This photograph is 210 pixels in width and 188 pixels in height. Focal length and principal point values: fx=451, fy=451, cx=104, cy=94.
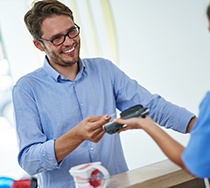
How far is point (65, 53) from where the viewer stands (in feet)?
6.04

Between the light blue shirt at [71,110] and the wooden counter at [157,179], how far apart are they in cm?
17

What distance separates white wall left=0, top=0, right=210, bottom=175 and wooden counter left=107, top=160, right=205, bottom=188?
5.44 ft

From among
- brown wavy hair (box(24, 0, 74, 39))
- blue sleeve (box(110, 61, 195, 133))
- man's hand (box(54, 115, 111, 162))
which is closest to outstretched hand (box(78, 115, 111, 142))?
man's hand (box(54, 115, 111, 162))

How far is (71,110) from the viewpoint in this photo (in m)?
1.86

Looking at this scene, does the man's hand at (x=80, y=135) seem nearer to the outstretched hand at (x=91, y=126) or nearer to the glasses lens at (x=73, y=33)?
the outstretched hand at (x=91, y=126)

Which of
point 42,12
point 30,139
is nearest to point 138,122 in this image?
point 30,139

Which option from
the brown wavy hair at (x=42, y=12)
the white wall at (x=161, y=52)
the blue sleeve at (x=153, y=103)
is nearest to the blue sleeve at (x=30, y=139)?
the brown wavy hair at (x=42, y=12)

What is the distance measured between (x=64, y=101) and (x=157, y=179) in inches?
20.2

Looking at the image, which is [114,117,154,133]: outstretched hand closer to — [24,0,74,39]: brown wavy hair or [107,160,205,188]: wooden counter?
[107,160,205,188]: wooden counter

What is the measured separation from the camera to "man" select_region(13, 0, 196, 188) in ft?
5.88

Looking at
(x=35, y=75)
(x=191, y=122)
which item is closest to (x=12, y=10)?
(x=35, y=75)

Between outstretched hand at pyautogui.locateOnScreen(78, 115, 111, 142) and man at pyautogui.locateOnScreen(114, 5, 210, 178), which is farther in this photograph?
outstretched hand at pyautogui.locateOnScreen(78, 115, 111, 142)

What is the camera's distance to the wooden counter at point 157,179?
5.25 feet

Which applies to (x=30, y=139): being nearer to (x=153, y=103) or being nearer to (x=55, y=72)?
(x=55, y=72)
